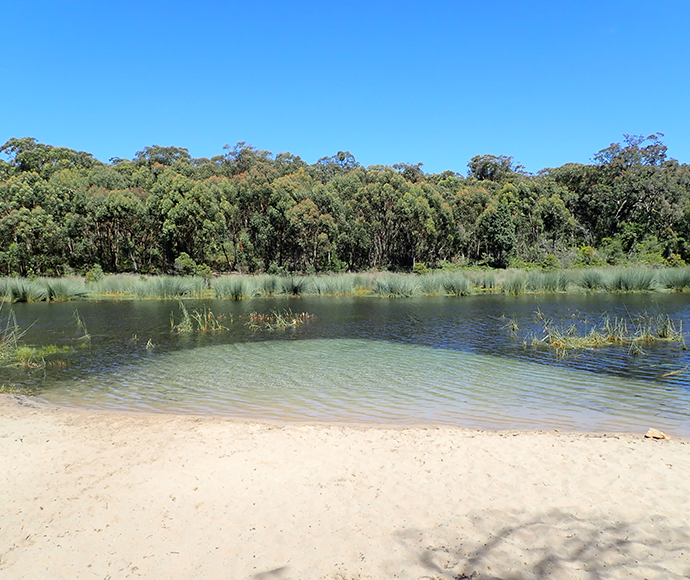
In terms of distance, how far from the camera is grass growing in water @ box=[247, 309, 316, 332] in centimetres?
1525

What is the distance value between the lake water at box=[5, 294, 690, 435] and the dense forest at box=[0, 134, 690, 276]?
18839 millimetres

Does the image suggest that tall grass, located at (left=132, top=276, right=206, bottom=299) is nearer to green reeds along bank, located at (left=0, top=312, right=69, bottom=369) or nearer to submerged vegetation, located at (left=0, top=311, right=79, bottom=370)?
submerged vegetation, located at (left=0, top=311, right=79, bottom=370)

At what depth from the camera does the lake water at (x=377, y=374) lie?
21.5ft

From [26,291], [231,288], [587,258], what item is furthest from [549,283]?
[26,291]

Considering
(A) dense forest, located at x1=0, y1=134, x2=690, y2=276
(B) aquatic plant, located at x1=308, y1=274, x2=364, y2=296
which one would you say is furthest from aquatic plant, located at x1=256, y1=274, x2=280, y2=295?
(A) dense forest, located at x1=0, y1=134, x2=690, y2=276

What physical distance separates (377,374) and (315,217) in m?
26.5

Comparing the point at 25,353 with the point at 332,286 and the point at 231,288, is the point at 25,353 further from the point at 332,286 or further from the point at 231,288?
the point at 332,286

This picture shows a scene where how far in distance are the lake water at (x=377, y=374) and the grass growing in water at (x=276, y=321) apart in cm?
40

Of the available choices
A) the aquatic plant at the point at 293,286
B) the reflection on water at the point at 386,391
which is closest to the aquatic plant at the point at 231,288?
the aquatic plant at the point at 293,286

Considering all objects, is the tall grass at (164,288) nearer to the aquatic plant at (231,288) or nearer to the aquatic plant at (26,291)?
the aquatic plant at (231,288)

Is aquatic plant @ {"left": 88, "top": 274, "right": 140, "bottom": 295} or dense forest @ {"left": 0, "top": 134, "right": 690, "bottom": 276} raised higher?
dense forest @ {"left": 0, "top": 134, "right": 690, "bottom": 276}

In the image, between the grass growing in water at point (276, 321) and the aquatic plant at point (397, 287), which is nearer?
the grass growing in water at point (276, 321)

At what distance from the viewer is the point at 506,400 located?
7.08m

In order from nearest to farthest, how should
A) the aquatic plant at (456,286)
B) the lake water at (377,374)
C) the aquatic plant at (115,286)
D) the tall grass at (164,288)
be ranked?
the lake water at (377,374) → the tall grass at (164,288) → the aquatic plant at (456,286) → the aquatic plant at (115,286)
